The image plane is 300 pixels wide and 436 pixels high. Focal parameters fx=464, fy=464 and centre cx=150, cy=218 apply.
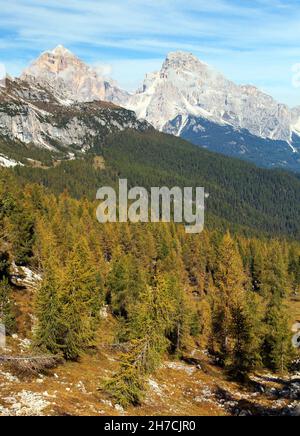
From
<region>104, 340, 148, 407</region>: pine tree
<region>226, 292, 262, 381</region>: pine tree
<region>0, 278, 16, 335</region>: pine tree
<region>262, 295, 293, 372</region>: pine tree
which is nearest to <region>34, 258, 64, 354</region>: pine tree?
<region>0, 278, 16, 335</region>: pine tree

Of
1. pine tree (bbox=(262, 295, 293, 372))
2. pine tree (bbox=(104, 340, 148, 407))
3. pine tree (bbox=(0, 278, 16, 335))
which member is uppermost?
pine tree (bbox=(0, 278, 16, 335))

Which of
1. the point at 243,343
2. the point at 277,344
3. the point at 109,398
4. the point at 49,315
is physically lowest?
the point at 277,344

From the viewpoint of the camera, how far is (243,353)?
58.8 metres

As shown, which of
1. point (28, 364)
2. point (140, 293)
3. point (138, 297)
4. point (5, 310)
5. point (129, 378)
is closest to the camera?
point (129, 378)

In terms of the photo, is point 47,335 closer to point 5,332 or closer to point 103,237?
point 5,332

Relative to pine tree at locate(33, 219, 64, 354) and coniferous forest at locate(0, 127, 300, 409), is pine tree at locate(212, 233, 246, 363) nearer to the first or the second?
coniferous forest at locate(0, 127, 300, 409)

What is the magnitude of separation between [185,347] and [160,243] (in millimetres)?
50774

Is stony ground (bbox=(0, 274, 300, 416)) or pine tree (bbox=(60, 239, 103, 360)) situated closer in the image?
stony ground (bbox=(0, 274, 300, 416))

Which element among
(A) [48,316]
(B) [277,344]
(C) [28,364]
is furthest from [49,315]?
(B) [277,344]

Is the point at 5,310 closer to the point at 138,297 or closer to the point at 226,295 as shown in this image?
the point at 226,295

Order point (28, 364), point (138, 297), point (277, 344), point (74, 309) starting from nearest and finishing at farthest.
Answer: point (28, 364), point (74, 309), point (277, 344), point (138, 297)

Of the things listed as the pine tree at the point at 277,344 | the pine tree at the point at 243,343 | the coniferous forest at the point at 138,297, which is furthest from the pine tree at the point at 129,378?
the pine tree at the point at 277,344

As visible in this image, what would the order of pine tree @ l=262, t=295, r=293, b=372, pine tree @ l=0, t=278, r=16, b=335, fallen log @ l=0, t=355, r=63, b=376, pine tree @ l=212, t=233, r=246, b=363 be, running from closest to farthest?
fallen log @ l=0, t=355, r=63, b=376 < pine tree @ l=0, t=278, r=16, b=335 < pine tree @ l=212, t=233, r=246, b=363 < pine tree @ l=262, t=295, r=293, b=372

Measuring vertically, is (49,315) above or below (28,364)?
above
